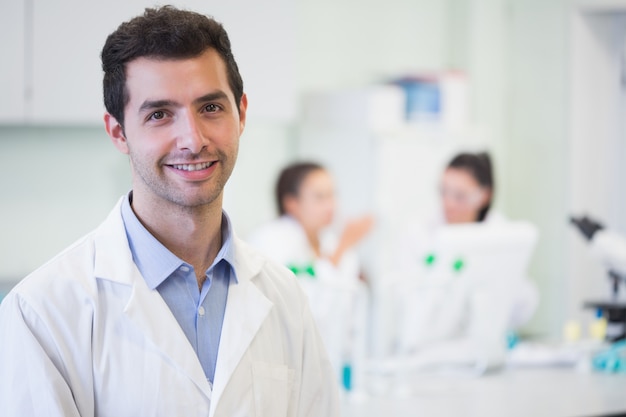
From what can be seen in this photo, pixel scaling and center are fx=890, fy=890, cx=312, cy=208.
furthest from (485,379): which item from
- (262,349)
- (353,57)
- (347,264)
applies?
(353,57)

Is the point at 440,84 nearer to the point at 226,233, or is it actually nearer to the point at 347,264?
the point at 347,264

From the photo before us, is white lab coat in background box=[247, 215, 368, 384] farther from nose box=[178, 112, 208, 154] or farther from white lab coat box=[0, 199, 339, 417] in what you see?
nose box=[178, 112, 208, 154]

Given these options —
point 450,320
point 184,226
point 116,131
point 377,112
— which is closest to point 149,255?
point 184,226

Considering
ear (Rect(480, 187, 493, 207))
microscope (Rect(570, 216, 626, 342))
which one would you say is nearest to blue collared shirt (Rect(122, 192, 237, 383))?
microscope (Rect(570, 216, 626, 342))

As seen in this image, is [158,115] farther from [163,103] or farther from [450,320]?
[450,320]

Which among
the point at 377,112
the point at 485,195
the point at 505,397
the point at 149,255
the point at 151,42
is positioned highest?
the point at 377,112

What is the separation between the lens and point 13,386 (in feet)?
3.82

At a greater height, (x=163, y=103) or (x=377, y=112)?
(x=377, y=112)

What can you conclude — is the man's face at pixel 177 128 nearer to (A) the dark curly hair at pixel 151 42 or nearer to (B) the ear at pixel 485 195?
(A) the dark curly hair at pixel 151 42

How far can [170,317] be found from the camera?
4.21 ft

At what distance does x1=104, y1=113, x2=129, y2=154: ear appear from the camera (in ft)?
4.28

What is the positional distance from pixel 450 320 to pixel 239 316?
5.12ft

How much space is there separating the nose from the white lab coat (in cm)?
18

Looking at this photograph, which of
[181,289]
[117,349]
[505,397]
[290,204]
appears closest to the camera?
[117,349]
